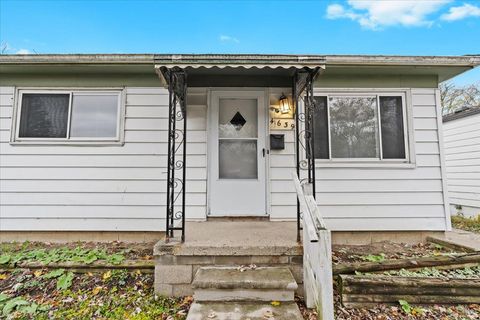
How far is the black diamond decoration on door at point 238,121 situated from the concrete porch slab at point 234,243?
1.59 meters

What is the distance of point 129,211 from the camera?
393 centimetres

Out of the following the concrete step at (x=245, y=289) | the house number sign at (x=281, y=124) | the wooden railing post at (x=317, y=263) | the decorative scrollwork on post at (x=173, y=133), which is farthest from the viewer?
the house number sign at (x=281, y=124)

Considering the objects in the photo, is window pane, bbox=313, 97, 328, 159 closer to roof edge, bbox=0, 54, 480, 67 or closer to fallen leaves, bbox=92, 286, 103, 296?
roof edge, bbox=0, 54, 480, 67

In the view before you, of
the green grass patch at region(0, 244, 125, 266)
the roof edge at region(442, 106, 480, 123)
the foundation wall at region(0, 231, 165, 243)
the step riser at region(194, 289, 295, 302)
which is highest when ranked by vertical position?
the roof edge at region(442, 106, 480, 123)

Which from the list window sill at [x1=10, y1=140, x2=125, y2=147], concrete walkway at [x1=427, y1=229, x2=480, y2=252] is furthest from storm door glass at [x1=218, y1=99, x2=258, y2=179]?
concrete walkway at [x1=427, y1=229, x2=480, y2=252]

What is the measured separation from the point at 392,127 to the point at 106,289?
4.60 metres

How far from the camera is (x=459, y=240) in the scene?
371 cm

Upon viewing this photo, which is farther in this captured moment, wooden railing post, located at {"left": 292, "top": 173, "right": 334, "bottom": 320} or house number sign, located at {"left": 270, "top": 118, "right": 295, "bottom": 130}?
house number sign, located at {"left": 270, "top": 118, "right": 295, "bottom": 130}

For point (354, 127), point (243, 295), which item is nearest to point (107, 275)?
point (243, 295)

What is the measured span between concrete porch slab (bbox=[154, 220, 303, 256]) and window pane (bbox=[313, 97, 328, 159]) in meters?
1.37

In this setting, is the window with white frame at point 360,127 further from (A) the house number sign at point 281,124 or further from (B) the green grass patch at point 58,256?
(B) the green grass patch at point 58,256

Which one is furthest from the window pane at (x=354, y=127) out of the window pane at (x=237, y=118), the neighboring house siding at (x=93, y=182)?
the neighboring house siding at (x=93, y=182)

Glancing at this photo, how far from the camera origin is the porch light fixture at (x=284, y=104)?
3.96 metres

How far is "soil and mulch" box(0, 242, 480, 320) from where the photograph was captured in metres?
2.33
